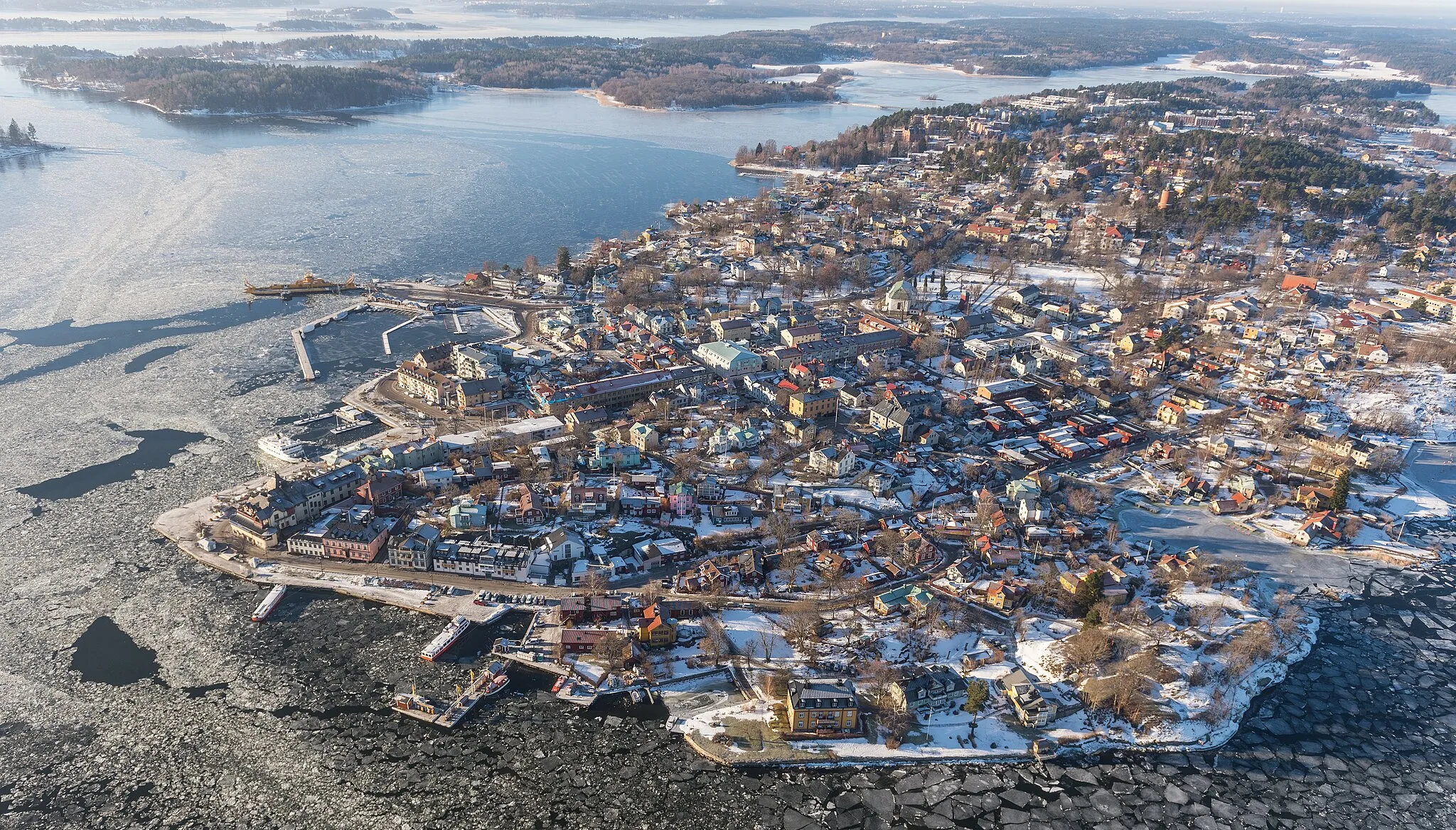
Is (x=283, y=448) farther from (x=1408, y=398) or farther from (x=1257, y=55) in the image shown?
(x=1257, y=55)

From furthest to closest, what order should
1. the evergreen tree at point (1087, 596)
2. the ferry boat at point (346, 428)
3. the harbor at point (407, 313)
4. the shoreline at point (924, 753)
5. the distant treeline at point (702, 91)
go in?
the distant treeline at point (702, 91), the harbor at point (407, 313), the ferry boat at point (346, 428), the evergreen tree at point (1087, 596), the shoreline at point (924, 753)

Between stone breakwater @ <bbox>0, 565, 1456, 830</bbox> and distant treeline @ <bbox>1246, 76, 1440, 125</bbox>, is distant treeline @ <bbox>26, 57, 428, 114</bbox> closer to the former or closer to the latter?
stone breakwater @ <bbox>0, 565, 1456, 830</bbox>

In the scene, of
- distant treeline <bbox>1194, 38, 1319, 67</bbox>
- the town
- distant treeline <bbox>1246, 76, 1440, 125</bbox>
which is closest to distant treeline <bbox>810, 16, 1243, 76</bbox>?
distant treeline <bbox>1194, 38, 1319, 67</bbox>

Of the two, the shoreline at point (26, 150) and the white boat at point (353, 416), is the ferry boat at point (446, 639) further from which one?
the shoreline at point (26, 150)

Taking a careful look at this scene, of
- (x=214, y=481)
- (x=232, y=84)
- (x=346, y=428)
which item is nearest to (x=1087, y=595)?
(x=346, y=428)

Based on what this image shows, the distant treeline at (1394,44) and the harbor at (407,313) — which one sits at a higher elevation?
the distant treeline at (1394,44)


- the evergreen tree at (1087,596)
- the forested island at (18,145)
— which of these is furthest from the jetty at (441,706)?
the forested island at (18,145)
